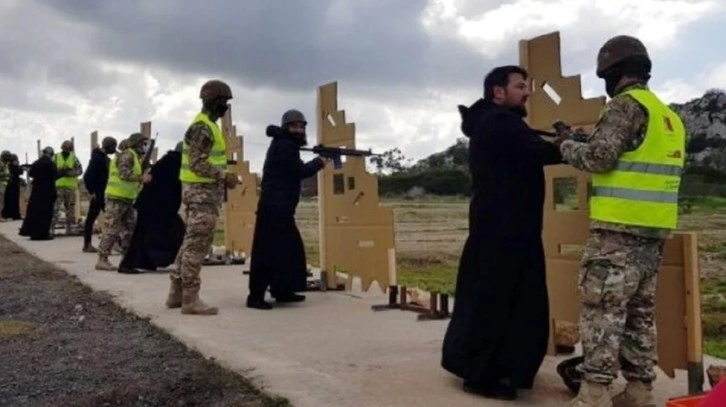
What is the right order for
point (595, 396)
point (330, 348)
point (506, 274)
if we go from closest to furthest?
point (595, 396), point (506, 274), point (330, 348)

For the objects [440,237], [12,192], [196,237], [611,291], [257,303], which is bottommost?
[257,303]

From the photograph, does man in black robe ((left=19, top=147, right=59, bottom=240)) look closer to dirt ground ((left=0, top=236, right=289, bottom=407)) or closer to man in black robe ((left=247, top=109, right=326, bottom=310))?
dirt ground ((left=0, top=236, right=289, bottom=407))

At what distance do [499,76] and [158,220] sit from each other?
731 centimetres

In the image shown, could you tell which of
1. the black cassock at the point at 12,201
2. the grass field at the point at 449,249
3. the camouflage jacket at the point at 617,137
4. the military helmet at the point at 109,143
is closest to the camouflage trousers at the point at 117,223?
the military helmet at the point at 109,143

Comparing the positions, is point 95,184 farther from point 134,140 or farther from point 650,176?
point 650,176

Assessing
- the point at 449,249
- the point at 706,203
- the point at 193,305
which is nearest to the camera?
the point at 193,305

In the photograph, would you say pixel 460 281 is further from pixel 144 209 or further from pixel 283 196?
pixel 144 209

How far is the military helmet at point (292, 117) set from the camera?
8.08 m

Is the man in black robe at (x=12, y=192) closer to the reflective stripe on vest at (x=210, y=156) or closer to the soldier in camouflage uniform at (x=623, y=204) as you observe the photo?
the reflective stripe on vest at (x=210, y=156)

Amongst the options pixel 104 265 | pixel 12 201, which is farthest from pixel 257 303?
pixel 12 201

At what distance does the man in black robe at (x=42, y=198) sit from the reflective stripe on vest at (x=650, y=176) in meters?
14.6

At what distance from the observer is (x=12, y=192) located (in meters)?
24.0

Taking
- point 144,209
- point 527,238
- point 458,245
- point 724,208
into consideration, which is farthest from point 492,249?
point 724,208

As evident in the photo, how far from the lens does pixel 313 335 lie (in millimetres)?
6770
